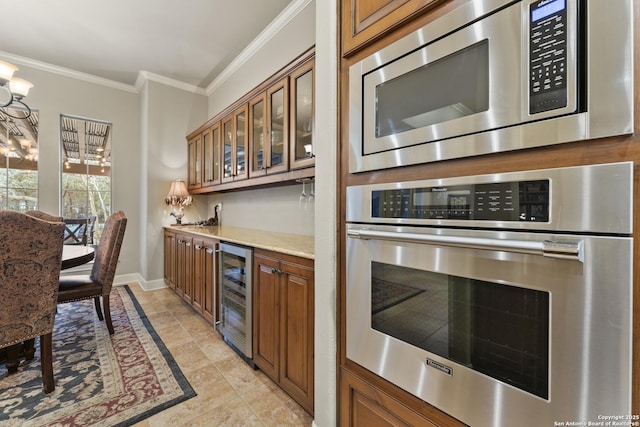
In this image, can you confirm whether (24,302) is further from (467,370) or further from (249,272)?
(467,370)

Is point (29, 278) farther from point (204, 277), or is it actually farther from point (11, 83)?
point (11, 83)

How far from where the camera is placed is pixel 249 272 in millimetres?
1922

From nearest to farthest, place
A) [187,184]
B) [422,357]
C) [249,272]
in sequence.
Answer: [422,357] < [249,272] < [187,184]

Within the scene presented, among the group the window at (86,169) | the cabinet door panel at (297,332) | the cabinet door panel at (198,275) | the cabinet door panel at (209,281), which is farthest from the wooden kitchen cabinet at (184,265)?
the cabinet door panel at (297,332)

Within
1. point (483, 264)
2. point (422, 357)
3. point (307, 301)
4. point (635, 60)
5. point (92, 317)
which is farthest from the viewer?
point (92, 317)

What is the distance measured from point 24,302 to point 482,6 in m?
2.56

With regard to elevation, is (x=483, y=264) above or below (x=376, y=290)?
above

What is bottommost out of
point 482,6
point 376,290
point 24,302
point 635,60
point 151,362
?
point 151,362

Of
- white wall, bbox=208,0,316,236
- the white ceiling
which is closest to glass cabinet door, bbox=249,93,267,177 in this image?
white wall, bbox=208,0,316,236

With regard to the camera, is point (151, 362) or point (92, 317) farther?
point (92, 317)

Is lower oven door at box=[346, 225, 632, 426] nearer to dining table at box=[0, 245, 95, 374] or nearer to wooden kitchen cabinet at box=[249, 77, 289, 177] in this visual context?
wooden kitchen cabinet at box=[249, 77, 289, 177]

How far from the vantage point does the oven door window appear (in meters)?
0.68

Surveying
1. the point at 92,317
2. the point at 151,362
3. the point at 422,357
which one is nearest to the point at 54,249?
the point at 151,362

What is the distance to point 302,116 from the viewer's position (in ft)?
6.64
